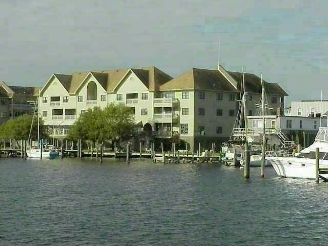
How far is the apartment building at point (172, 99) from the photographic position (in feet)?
395

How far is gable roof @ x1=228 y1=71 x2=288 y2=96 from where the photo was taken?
128 metres

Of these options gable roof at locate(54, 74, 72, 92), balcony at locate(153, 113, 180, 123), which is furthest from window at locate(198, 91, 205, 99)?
gable roof at locate(54, 74, 72, 92)

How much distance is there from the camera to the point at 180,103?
398 ft

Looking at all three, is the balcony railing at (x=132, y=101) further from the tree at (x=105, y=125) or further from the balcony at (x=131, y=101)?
the tree at (x=105, y=125)

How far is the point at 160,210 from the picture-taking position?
47.4m

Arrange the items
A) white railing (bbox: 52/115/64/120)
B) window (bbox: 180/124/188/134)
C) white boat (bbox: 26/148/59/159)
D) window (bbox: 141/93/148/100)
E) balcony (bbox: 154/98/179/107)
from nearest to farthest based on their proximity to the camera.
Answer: white boat (bbox: 26/148/59/159) → window (bbox: 180/124/188/134) → balcony (bbox: 154/98/179/107) → window (bbox: 141/93/148/100) → white railing (bbox: 52/115/64/120)

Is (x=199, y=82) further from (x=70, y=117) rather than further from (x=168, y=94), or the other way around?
(x=70, y=117)

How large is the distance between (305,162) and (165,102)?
53983 mm

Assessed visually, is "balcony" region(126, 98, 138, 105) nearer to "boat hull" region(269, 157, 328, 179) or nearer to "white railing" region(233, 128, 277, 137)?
"white railing" region(233, 128, 277, 137)

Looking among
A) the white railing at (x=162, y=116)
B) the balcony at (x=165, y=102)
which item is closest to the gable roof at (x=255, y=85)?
the balcony at (x=165, y=102)

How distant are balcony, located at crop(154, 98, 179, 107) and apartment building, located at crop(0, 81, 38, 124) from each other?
37634 mm

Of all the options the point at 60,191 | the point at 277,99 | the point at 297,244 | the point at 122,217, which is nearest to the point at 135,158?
the point at 277,99

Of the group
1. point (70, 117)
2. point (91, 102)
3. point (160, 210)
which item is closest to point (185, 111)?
point (91, 102)

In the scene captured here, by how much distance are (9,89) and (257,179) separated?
312 feet
